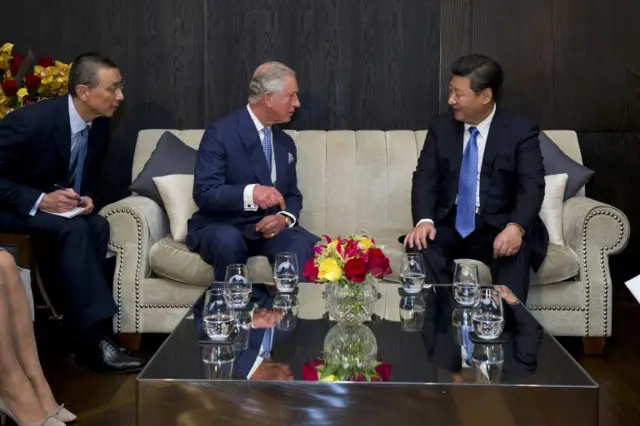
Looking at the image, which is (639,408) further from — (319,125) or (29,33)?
(29,33)

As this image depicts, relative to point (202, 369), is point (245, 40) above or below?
above

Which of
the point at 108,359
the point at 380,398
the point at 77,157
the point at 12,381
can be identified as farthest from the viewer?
the point at 77,157

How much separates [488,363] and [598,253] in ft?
5.39

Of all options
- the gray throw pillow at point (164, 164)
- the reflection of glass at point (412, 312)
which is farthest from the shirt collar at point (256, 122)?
the reflection of glass at point (412, 312)

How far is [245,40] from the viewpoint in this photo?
461 centimetres

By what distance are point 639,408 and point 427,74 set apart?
213cm

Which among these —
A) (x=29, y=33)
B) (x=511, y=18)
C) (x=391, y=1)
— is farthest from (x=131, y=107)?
(x=511, y=18)

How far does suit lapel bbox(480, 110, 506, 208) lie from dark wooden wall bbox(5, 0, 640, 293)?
80cm

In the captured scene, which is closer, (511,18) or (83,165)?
(83,165)

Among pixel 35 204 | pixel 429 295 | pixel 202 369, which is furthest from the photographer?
pixel 35 204

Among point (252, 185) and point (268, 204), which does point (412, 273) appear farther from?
point (252, 185)

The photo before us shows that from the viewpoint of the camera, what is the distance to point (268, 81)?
390 cm

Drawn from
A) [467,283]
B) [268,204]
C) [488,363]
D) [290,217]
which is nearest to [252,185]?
[268,204]

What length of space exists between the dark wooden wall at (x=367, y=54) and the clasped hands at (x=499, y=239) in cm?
106
